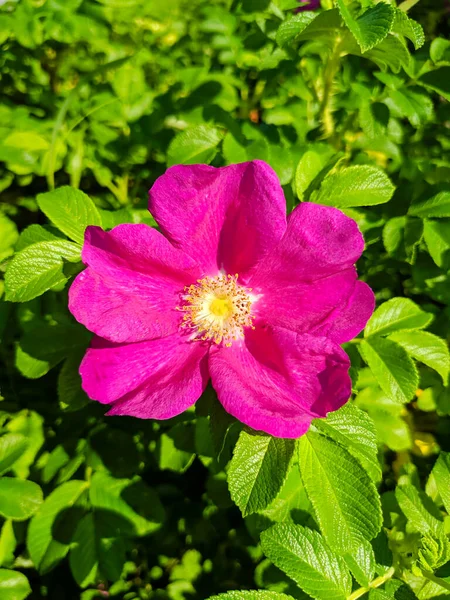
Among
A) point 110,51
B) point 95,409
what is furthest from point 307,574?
point 110,51

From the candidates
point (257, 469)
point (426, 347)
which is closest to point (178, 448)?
point (257, 469)

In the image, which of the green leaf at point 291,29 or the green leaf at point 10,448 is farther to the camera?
the green leaf at point 10,448

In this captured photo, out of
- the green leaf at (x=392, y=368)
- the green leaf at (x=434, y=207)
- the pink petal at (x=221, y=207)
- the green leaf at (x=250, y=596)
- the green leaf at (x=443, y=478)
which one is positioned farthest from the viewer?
the green leaf at (x=434, y=207)

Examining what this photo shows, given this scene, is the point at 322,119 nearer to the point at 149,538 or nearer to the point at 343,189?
the point at 343,189

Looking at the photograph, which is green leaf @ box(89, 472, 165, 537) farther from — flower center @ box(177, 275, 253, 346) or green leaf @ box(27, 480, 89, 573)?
flower center @ box(177, 275, 253, 346)

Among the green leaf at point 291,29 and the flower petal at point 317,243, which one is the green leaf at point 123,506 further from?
the green leaf at point 291,29

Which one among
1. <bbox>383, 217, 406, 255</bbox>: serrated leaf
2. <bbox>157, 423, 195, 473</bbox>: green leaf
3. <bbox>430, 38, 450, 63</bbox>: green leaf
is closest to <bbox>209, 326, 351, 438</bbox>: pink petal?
<bbox>157, 423, 195, 473</bbox>: green leaf

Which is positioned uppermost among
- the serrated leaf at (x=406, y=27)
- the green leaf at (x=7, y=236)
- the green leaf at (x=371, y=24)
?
the green leaf at (x=371, y=24)

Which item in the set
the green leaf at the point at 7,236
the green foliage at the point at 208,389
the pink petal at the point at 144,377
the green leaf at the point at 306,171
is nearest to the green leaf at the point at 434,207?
the green foliage at the point at 208,389

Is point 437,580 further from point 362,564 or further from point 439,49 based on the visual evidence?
point 439,49
